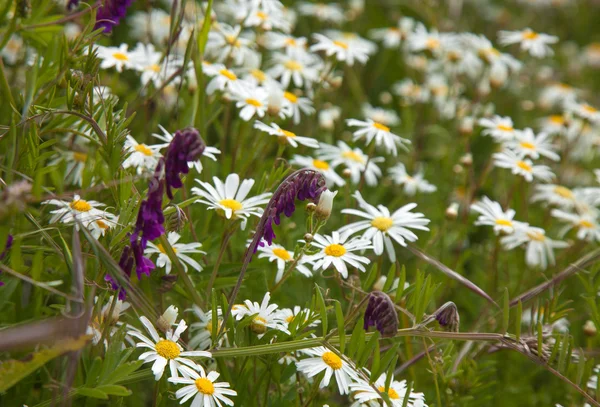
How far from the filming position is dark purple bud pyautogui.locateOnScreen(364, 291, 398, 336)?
963 millimetres

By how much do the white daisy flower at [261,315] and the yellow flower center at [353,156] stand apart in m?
0.66

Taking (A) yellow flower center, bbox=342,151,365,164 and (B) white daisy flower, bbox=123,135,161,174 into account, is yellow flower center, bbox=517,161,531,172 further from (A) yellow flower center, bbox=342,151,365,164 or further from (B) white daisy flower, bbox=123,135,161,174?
(B) white daisy flower, bbox=123,135,161,174

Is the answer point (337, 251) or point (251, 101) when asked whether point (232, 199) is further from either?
point (251, 101)

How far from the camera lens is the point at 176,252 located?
126 centimetres

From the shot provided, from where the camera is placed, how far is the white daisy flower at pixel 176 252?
120 centimetres

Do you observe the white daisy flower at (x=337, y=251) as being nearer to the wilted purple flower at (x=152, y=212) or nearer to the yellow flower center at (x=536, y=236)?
the wilted purple flower at (x=152, y=212)

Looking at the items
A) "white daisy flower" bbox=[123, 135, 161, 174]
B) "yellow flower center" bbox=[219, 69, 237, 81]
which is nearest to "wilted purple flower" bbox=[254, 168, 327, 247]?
"white daisy flower" bbox=[123, 135, 161, 174]

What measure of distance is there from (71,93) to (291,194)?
40 cm

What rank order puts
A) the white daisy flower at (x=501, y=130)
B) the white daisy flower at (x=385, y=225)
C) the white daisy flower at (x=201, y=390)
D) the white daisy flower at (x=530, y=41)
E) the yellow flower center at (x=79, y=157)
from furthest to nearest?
1. the white daisy flower at (x=530, y=41)
2. the white daisy flower at (x=501, y=130)
3. the yellow flower center at (x=79, y=157)
4. the white daisy flower at (x=385, y=225)
5. the white daisy flower at (x=201, y=390)

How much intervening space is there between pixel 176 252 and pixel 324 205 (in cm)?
31

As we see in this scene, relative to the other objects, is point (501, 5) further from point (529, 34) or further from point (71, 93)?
point (71, 93)

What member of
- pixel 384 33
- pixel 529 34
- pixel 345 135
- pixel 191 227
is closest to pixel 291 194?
pixel 191 227

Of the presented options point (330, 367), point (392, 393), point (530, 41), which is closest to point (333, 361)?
point (330, 367)

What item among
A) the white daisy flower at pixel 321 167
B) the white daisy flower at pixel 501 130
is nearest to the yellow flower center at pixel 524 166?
the white daisy flower at pixel 501 130
